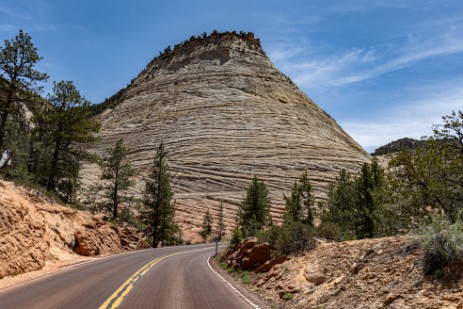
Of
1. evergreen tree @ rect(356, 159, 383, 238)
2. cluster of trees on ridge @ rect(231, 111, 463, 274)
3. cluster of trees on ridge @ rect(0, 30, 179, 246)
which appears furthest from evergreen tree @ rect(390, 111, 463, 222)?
cluster of trees on ridge @ rect(0, 30, 179, 246)

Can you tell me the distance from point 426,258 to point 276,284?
5.69m

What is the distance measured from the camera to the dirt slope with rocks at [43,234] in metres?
13.2

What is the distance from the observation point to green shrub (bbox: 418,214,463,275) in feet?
21.4

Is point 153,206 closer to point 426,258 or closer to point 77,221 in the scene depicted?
point 77,221

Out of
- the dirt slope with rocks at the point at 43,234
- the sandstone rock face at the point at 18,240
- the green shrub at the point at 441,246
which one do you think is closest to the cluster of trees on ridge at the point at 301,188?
the green shrub at the point at 441,246

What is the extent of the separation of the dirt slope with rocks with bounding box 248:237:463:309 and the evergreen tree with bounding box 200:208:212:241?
115 feet

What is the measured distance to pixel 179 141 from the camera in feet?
205

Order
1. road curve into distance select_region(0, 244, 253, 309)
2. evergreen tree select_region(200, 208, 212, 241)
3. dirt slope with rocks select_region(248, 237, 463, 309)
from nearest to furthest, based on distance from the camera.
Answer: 1. dirt slope with rocks select_region(248, 237, 463, 309)
2. road curve into distance select_region(0, 244, 253, 309)
3. evergreen tree select_region(200, 208, 212, 241)

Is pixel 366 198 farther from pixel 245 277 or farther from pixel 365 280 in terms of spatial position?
→ pixel 365 280

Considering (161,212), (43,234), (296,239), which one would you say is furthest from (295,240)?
(161,212)

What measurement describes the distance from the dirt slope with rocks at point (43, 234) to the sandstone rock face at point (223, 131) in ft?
75.8

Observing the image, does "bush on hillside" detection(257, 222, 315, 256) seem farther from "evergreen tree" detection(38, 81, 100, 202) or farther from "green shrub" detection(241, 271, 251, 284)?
"evergreen tree" detection(38, 81, 100, 202)

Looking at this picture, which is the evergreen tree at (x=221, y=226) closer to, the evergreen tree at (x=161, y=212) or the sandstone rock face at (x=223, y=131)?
the sandstone rock face at (x=223, y=131)

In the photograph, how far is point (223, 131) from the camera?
2525 inches
